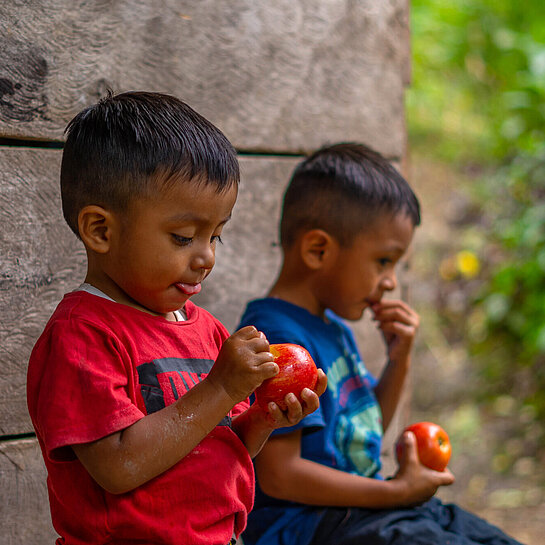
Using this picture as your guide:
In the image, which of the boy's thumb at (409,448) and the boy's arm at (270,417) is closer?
the boy's arm at (270,417)

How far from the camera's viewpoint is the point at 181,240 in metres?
1.34

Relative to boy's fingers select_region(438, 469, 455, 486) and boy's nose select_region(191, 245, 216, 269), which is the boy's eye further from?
boy's fingers select_region(438, 469, 455, 486)

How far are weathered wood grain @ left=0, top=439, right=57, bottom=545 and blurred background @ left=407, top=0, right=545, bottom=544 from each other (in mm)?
2323

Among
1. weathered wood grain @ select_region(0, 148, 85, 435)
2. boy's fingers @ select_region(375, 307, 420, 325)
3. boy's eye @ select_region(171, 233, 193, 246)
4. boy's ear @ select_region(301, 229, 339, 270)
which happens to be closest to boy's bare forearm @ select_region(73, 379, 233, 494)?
boy's eye @ select_region(171, 233, 193, 246)

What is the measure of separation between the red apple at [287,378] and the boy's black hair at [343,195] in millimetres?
644

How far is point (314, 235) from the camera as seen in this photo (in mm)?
2039

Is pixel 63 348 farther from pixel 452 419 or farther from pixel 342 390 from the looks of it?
pixel 452 419

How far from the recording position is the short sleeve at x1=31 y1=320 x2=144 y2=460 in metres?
1.18

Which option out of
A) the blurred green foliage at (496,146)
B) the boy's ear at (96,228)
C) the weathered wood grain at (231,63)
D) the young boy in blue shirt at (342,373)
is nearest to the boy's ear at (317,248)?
the young boy in blue shirt at (342,373)

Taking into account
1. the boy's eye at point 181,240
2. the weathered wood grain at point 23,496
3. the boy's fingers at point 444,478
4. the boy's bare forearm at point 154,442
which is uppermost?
the boy's eye at point 181,240

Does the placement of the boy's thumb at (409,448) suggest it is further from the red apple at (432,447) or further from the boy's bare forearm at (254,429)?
the boy's bare forearm at (254,429)

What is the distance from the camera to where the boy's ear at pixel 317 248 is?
80.1 inches

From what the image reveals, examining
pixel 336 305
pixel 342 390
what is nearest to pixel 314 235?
pixel 336 305

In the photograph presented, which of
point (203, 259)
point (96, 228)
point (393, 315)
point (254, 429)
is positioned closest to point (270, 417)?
point (254, 429)
